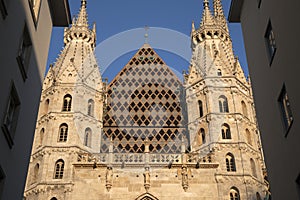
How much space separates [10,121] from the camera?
10.6m

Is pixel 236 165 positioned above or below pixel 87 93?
below

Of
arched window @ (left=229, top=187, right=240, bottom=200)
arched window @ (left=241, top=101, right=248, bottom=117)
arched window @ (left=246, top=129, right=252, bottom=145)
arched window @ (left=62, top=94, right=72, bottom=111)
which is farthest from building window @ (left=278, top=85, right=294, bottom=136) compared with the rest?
arched window @ (left=62, top=94, right=72, bottom=111)

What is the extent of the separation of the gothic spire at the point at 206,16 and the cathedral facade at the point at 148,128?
0.08 metres

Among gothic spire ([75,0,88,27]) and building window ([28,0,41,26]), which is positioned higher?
gothic spire ([75,0,88,27])

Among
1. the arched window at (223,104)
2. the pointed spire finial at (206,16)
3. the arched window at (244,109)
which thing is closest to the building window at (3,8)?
the arched window at (223,104)

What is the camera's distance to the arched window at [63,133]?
22.9 meters

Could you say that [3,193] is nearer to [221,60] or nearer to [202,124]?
[202,124]

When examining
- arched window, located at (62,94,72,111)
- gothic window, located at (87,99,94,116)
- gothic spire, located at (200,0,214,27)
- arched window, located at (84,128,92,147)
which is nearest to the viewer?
arched window, located at (84,128,92,147)

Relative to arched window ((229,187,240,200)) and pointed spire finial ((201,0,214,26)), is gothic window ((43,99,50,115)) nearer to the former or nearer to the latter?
arched window ((229,187,240,200))

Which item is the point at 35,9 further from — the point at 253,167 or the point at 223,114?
the point at 253,167

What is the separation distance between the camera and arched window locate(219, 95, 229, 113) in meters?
24.0

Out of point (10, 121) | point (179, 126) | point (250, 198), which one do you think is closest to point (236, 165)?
point (250, 198)

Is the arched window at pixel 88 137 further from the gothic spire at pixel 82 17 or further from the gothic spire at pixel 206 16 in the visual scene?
the gothic spire at pixel 206 16

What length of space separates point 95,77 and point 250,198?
33.1ft
